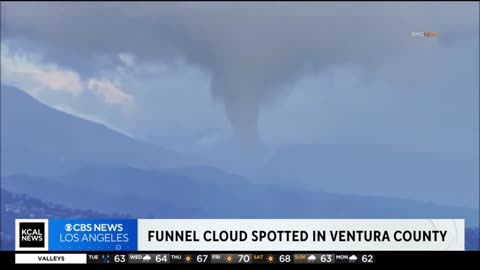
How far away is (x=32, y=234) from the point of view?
15344 millimetres

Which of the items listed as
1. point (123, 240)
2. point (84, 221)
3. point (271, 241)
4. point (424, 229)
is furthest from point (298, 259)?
point (84, 221)

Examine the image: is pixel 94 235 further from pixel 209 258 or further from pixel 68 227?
pixel 209 258

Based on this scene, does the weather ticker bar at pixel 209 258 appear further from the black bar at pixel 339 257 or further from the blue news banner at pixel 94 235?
the blue news banner at pixel 94 235

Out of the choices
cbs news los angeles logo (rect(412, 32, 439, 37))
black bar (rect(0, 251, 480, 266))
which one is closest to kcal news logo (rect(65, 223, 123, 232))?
black bar (rect(0, 251, 480, 266))

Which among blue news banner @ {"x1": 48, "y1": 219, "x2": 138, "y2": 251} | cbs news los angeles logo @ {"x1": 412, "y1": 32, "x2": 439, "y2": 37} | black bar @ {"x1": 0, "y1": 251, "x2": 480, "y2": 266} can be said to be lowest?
black bar @ {"x1": 0, "y1": 251, "x2": 480, "y2": 266}

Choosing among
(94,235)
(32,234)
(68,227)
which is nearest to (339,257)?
(94,235)

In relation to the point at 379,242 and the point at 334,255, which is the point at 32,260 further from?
the point at 379,242

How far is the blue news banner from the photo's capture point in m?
15.3

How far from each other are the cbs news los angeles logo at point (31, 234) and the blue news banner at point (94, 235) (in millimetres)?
153

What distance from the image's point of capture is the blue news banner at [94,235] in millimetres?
15336

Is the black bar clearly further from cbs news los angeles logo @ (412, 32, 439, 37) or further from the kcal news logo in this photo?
cbs news los angeles logo @ (412, 32, 439, 37)

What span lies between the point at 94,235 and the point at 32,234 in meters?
1.62

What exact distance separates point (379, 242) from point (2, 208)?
1156 cm

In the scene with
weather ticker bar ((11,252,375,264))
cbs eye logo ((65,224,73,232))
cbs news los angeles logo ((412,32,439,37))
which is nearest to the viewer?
weather ticker bar ((11,252,375,264))
